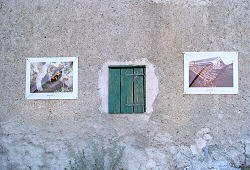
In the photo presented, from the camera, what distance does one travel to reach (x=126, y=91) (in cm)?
416

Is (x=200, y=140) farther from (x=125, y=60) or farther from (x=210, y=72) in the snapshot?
(x=125, y=60)

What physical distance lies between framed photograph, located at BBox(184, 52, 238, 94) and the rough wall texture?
0.10 m

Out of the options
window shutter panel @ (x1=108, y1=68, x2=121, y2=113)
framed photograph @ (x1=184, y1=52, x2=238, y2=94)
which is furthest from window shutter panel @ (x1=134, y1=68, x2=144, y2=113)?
framed photograph @ (x1=184, y1=52, x2=238, y2=94)

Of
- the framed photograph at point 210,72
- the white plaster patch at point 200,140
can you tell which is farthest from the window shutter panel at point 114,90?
the white plaster patch at point 200,140

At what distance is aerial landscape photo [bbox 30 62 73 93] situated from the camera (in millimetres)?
4293

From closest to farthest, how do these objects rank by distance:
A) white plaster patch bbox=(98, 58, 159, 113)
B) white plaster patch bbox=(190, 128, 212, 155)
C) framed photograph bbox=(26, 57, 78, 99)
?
white plaster patch bbox=(190, 128, 212, 155)
white plaster patch bbox=(98, 58, 159, 113)
framed photograph bbox=(26, 57, 78, 99)

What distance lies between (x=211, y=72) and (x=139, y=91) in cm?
120

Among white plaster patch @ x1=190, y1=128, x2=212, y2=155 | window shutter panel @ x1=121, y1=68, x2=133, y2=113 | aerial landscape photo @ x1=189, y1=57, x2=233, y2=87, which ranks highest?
aerial landscape photo @ x1=189, y1=57, x2=233, y2=87

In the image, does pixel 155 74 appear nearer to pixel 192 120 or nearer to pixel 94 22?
pixel 192 120

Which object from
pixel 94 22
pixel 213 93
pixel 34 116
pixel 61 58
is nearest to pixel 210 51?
pixel 213 93

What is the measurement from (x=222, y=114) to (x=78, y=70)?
7.97ft

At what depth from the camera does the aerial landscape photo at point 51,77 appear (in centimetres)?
429

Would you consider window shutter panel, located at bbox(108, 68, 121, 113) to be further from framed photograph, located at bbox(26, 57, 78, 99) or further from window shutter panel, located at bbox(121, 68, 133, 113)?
framed photograph, located at bbox(26, 57, 78, 99)

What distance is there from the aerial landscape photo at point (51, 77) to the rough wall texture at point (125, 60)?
18cm
